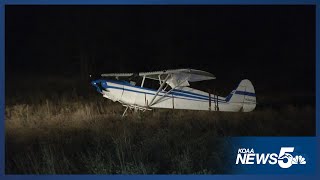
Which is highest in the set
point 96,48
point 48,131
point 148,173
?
point 96,48

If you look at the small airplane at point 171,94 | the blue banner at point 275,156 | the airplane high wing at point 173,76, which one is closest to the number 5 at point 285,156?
the blue banner at point 275,156

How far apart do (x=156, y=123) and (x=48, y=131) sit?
116 cm

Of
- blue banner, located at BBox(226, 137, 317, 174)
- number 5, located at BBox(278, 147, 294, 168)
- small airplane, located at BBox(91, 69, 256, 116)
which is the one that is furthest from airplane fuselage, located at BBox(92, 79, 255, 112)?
number 5, located at BBox(278, 147, 294, 168)

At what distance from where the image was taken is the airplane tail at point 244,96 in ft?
19.7

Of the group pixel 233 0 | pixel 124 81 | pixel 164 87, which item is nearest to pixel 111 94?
pixel 124 81

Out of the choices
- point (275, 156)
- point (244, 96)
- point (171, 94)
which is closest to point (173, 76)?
point (171, 94)

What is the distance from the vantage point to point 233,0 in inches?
226

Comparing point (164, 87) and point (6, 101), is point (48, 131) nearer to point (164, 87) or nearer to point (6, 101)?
point (6, 101)

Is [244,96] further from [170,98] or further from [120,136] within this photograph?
[120,136]

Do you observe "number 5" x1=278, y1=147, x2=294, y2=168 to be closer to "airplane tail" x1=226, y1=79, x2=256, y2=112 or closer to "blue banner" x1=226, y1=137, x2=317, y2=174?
"blue banner" x1=226, y1=137, x2=317, y2=174

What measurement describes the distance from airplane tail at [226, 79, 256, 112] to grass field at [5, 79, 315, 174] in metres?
0.08

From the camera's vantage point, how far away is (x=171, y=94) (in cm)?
627

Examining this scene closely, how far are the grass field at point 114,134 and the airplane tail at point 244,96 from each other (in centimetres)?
8

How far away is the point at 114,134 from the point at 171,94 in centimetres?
79
